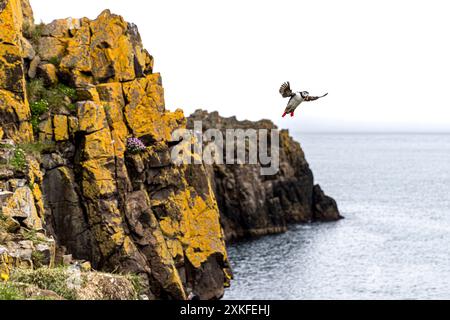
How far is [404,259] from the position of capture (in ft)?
268

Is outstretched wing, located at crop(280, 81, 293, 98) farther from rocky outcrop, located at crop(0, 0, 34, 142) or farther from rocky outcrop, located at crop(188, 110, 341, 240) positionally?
rocky outcrop, located at crop(188, 110, 341, 240)

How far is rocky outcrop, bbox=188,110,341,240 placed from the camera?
97.5 metres

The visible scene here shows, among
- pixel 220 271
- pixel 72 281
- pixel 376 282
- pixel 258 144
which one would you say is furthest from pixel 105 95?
pixel 258 144

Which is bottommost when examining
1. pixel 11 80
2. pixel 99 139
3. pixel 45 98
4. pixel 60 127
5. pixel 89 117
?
pixel 99 139

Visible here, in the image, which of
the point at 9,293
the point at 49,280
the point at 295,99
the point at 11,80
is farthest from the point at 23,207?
the point at 295,99

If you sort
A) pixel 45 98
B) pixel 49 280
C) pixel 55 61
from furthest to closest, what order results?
pixel 55 61, pixel 45 98, pixel 49 280

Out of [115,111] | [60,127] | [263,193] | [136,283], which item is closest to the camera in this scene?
[136,283]

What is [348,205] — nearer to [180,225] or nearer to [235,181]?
[235,181]

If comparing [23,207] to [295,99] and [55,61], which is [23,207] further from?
[295,99]

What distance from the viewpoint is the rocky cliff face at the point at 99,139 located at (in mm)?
35812

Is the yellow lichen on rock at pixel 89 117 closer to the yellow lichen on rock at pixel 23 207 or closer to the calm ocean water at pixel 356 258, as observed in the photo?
the yellow lichen on rock at pixel 23 207

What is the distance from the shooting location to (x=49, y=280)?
1688 centimetres

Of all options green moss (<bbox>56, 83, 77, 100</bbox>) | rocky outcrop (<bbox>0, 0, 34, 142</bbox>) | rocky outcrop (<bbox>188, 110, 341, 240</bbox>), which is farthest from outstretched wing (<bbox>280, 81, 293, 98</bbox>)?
rocky outcrop (<bbox>188, 110, 341, 240</bbox>)

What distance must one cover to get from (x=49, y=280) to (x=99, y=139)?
72.4ft
